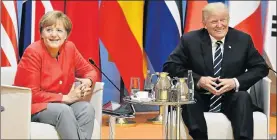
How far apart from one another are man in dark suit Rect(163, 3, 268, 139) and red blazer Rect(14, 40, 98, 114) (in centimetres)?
71

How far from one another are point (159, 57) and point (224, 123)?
67.2 inches

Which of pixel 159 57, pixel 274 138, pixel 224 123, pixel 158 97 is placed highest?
pixel 159 57

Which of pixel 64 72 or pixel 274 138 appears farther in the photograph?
pixel 274 138

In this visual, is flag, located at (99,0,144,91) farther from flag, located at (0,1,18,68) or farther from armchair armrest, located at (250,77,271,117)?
armchair armrest, located at (250,77,271,117)

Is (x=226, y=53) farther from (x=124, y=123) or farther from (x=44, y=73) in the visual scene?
(x=124, y=123)

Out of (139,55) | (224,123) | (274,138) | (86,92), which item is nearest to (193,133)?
(224,123)

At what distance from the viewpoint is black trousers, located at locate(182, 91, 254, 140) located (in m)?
2.77

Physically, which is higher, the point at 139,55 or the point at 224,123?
the point at 139,55

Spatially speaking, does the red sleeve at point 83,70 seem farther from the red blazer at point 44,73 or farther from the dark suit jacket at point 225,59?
the dark suit jacket at point 225,59

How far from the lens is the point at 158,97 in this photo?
263cm

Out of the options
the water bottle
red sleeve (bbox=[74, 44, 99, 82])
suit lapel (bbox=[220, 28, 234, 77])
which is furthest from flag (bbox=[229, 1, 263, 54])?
red sleeve (bbox=[74, 44, 99, 82])

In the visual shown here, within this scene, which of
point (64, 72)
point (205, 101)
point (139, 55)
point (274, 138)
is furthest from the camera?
point (139, 55)

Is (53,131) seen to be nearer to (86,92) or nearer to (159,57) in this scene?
(86,92)

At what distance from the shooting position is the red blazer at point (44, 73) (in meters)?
2.63
